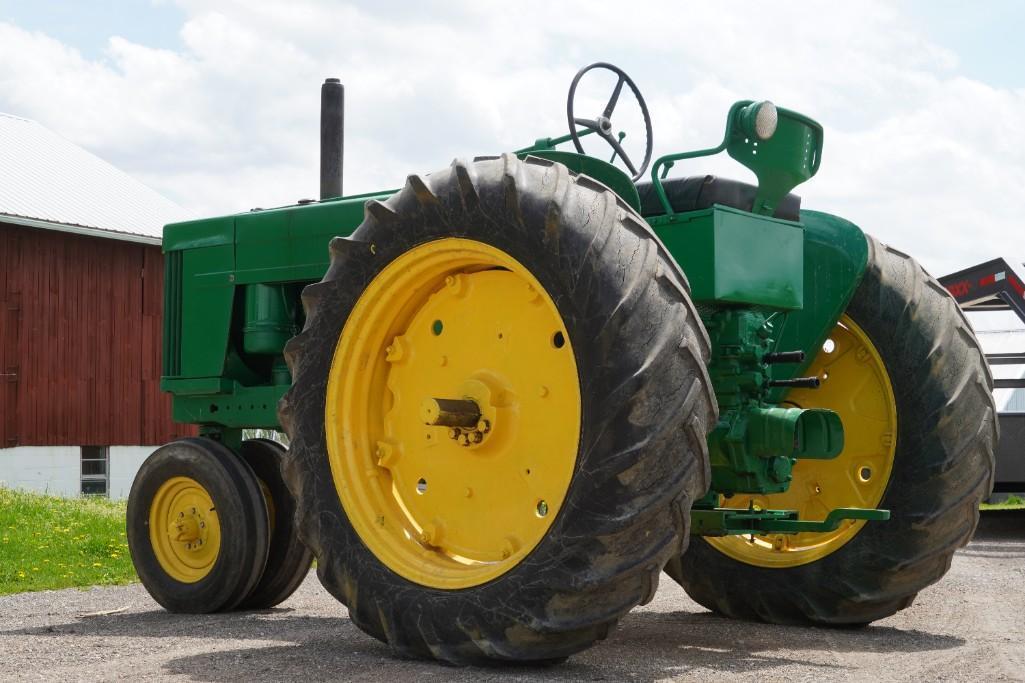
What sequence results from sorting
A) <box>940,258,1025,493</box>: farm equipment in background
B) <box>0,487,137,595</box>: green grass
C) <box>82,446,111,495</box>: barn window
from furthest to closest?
1. <box>82,446,111,495</box>: barn window
2. <box>940,258,1025,493</box>: farm equipment in background
3. <box>0,487,137,595</box>: green grass

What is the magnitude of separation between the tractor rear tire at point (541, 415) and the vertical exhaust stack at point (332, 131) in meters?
6.67

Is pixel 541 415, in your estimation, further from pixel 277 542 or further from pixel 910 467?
pixel 277 542

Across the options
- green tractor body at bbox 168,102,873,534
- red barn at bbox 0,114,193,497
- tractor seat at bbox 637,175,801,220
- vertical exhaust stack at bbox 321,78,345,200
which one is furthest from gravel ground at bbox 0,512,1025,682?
red barn at bbox 0,114,193,497

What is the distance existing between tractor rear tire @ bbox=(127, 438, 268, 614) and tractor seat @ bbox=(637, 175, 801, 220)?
8.29 feet

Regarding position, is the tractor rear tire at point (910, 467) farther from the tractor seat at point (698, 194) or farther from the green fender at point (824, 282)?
the tractor seat at point (698, 194)

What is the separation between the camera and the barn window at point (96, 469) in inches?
860

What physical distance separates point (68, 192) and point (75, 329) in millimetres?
2520

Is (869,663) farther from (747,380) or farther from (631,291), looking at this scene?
(631,291)

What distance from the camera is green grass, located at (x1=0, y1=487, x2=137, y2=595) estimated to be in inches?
332

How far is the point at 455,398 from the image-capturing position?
4.61 metres

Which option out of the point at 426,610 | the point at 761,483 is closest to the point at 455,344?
the point at 426,610

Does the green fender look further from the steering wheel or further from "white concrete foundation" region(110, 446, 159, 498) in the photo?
"white concrete foundation" region(110, 446, 159, 498)

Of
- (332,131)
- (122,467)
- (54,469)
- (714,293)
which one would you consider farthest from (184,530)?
(122,467)

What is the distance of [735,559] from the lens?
19.7ft
